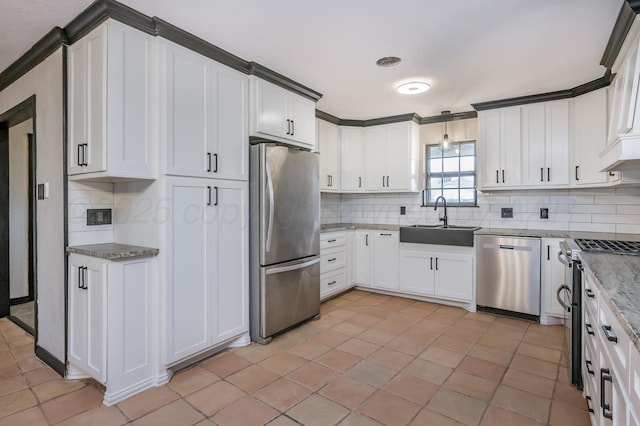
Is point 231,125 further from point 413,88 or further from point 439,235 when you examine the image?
point 439,235

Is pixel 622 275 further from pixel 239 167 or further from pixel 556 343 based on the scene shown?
pixel 239 167

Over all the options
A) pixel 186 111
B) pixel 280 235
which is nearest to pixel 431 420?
pixel 280 235

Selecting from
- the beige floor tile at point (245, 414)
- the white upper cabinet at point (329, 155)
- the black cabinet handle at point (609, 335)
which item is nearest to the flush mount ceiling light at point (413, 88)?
the white upper cabinet at point (329, 155)

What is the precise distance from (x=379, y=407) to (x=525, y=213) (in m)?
2.99

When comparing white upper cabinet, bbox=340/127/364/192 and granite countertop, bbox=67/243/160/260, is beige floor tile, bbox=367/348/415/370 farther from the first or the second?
white upper cabinet, bbox=340/127/364/192

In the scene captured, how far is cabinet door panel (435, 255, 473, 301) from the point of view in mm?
3762

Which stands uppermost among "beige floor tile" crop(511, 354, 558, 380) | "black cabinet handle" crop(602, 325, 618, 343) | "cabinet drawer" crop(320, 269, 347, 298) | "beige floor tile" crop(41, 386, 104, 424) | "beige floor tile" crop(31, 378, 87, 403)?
"black cabinet handle" crop(602, 325, 618, 343)

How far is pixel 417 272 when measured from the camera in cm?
409

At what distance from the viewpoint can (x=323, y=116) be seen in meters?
4.31

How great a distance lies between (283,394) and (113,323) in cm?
112

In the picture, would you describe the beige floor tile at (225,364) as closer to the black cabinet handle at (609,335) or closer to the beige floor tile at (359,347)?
the beige floor tile at (359,347)

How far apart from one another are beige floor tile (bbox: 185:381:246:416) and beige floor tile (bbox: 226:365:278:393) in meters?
0.05

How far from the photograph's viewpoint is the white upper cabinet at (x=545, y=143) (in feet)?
11.4

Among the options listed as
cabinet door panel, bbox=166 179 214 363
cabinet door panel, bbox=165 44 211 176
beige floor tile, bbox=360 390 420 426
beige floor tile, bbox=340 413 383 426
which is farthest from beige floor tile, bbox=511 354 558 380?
cabinet door panel, bbox=165 44 211 176
